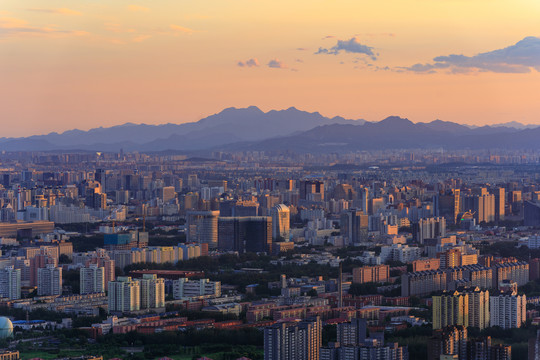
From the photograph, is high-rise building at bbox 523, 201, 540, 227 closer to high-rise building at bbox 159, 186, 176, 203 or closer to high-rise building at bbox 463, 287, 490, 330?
high-rise building at bbox 159, 186, 176, 203

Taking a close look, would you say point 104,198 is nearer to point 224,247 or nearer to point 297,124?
point 224,247

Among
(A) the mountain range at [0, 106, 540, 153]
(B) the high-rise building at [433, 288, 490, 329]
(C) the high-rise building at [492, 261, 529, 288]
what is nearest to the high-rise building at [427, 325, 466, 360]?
(B) the high-rise building at [433, 288, 490, 329]

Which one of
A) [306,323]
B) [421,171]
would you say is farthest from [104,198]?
[306,323]

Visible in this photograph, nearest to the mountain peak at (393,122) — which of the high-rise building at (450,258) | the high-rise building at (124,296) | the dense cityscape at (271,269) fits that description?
the dense cityscape at (271,269)

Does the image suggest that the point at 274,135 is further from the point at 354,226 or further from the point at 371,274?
the point at 371,274

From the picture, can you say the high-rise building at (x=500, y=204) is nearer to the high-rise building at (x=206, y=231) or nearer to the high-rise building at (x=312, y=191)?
the high-rise building at (x=312, y=191)
